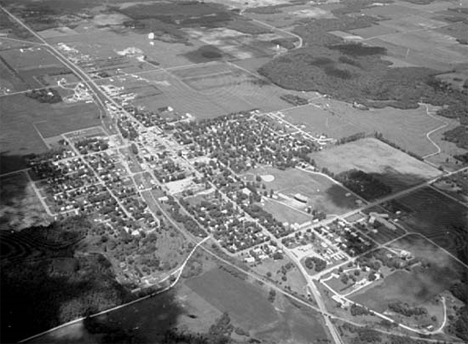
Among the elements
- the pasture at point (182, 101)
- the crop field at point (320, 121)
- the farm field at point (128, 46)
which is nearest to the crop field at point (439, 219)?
the crop field at point (320, 121)

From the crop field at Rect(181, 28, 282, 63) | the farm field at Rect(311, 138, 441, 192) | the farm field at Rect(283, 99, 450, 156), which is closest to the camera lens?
the farm field at Rect(311, 138, 441, 192)

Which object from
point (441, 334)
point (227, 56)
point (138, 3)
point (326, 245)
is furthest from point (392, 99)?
point (138, 3)

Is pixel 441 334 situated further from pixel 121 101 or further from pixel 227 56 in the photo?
pixel 227 56

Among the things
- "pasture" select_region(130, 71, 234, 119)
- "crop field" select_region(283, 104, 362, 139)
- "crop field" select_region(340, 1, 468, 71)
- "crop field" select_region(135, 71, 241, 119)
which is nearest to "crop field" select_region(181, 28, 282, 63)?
"pasture" select_region(130, 71, 234, 119)

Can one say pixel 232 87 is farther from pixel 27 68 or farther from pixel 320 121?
pixel 27 68

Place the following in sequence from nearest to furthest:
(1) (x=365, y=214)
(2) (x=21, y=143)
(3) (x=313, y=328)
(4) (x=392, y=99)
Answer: (3) (x=313, y=328), (1) (x=365, y=214), (2) (x=21, y=143), (4) (x=392, y=99)

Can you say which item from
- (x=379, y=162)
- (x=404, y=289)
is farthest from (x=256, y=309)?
(x=379, y=162)

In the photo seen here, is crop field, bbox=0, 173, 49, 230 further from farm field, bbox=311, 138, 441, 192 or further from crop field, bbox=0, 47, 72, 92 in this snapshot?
farm field, bbox=311, 138, 441, 192
